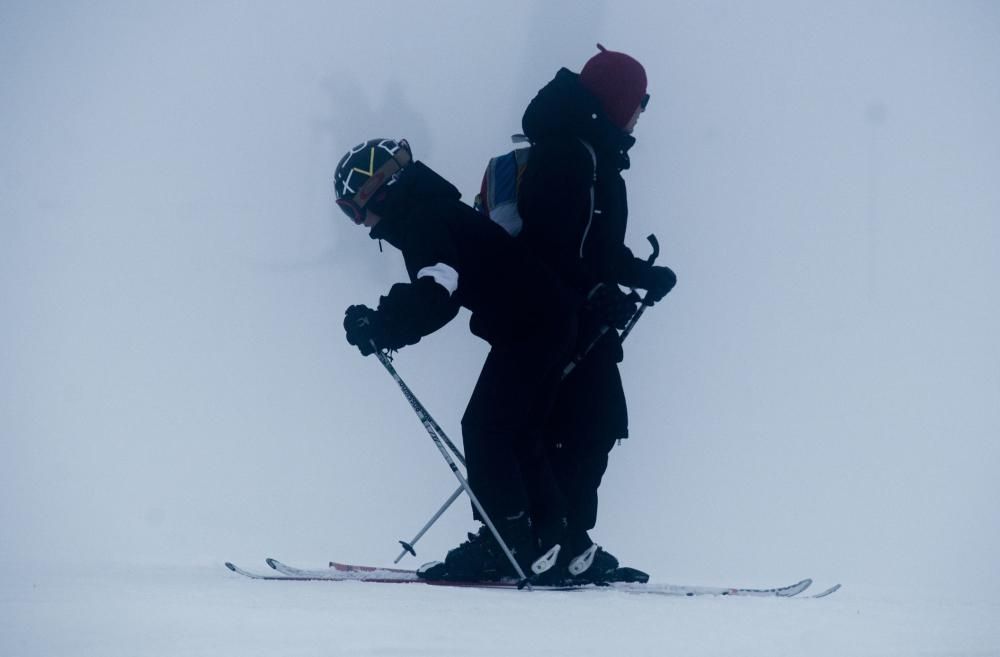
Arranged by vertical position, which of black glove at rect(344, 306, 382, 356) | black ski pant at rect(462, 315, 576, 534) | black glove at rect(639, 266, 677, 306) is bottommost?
black ski pant at rect(462, 315, 576, 534)

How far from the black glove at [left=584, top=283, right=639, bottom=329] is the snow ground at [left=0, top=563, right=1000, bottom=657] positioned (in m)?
1.23

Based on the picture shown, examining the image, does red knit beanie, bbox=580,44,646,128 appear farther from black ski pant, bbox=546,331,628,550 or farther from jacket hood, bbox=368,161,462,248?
black ski pant, bbox=546,331,628,550

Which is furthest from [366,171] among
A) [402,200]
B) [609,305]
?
[609,305]

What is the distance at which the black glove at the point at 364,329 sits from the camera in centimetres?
369

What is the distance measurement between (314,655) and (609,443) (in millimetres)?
2560

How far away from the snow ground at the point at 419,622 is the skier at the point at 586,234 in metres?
0.85

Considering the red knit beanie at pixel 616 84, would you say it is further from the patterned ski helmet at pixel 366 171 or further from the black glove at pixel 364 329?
the black glove at pixel 364 329

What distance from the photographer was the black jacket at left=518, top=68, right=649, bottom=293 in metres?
4.08

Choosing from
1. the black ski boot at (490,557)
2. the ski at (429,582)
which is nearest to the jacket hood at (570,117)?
the black ski boot at (490,557)

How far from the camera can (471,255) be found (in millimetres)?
3914

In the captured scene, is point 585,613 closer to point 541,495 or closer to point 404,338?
point 541,495

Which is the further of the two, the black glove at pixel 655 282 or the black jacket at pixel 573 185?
the black glove at pixel 655 282

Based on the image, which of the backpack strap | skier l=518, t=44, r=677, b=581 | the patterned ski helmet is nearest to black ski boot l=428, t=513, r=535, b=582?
skier l=518, t=44, r=677, b=581

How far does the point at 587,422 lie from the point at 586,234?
0.88m
